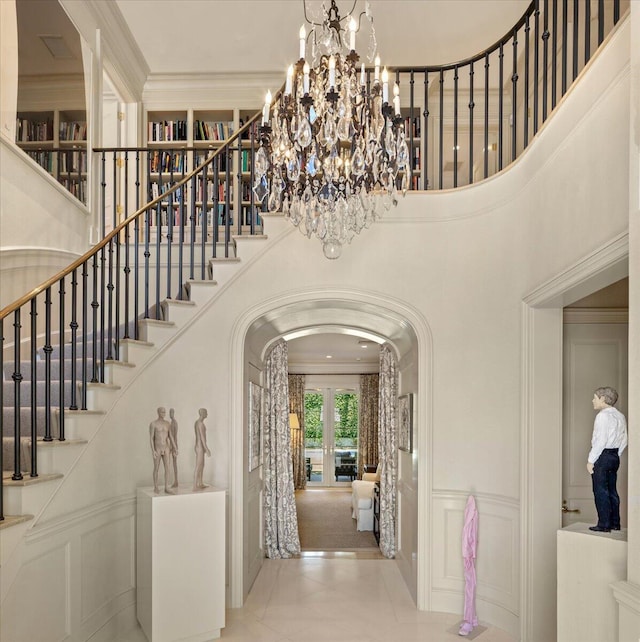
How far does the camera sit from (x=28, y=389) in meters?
4.28

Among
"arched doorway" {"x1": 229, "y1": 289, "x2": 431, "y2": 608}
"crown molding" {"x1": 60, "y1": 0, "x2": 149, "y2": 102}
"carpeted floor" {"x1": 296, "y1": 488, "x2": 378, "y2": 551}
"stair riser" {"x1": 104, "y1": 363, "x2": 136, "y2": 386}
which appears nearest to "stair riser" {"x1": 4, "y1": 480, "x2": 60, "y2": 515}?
"stair riser" {"x1": 104, "y1": 363, "x2": 136, "y2": 386}

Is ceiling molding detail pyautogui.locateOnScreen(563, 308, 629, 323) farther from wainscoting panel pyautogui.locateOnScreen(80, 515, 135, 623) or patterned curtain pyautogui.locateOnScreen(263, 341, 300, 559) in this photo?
wainscoting panel pyautogui.locateOnScreen(80, 515, 135, 623)

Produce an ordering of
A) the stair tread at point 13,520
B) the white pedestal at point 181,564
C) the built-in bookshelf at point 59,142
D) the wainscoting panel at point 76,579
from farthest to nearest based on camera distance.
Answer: the built-in bookshelf at point 59,142 → the white pedestal at point 181,564 → the wainscoting panel at point 76,579 → the stair tread at point 13,520

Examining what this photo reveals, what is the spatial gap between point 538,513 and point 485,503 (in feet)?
1.85

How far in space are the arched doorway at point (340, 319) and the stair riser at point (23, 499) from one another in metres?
1.83

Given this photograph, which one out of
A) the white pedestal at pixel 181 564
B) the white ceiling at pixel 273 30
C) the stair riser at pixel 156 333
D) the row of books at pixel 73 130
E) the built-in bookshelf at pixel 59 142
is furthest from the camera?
the white ceiling at pixel 273 30

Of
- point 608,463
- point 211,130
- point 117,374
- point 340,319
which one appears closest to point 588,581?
point 608,463

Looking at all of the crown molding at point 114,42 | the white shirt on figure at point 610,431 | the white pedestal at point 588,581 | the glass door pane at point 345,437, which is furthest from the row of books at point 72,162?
the glass door pane at point 345,437

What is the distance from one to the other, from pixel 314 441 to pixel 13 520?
37.8 ft

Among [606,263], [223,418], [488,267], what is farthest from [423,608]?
[606,263]

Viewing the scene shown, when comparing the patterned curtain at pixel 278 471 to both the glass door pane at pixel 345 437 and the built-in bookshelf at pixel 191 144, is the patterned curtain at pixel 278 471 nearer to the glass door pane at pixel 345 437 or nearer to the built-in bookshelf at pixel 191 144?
the built-in bookshelf at pixel 191 144

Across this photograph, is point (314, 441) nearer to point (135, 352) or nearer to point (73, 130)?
point (135, 352)

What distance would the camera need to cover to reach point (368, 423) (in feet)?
46.1

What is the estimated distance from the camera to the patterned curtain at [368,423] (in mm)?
14000
